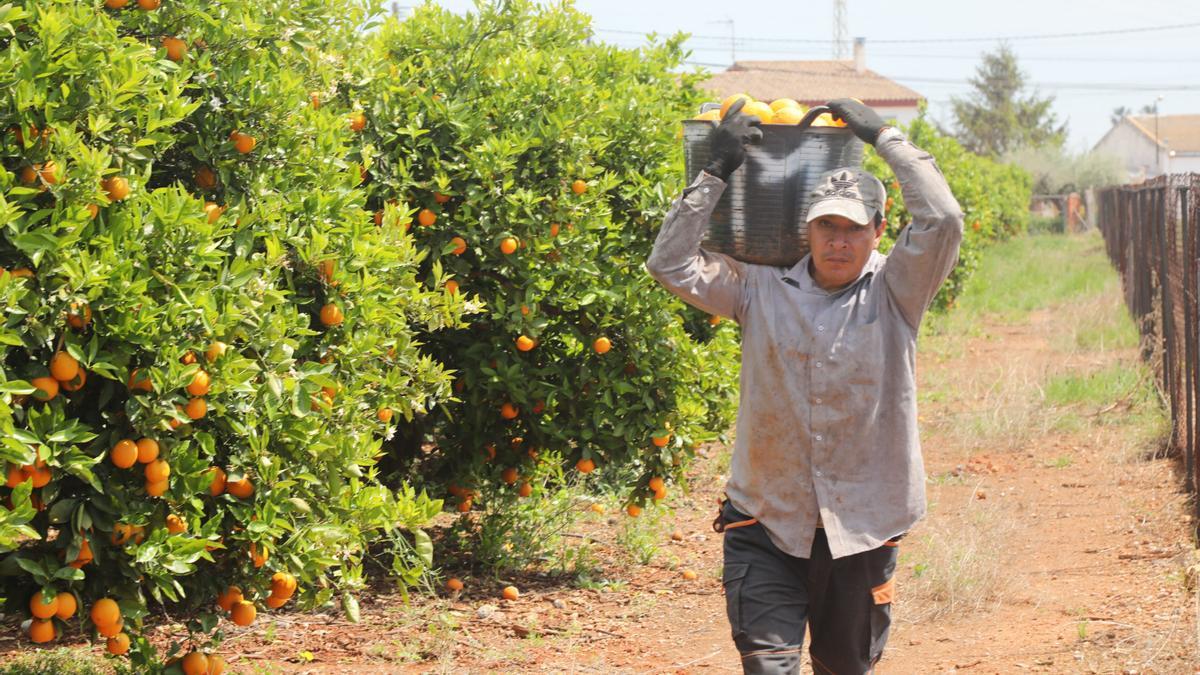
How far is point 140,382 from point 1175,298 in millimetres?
7242

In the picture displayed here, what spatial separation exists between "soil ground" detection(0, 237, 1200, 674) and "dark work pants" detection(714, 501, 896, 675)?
1.77 metres

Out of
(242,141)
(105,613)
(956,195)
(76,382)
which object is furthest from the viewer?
(956,195)

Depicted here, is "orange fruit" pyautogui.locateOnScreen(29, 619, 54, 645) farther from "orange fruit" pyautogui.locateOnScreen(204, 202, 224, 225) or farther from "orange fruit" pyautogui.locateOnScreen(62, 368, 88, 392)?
"orange fruit" pyautogui.locateOnScreen(204, 202, 224, 225)

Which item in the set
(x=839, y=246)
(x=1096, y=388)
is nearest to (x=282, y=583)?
(x=839, y=246)

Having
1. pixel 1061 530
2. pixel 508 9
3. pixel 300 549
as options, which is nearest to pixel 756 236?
pixel 300 549

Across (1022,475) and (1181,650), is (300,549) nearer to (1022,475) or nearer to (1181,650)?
(1181,650)

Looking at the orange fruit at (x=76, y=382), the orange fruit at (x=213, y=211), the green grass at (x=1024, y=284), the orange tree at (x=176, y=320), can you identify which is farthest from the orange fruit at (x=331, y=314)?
the green grass at (x=1024, y=284)

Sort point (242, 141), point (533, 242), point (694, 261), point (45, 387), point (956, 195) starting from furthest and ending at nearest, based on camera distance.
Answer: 1. point (956, 195)
2. point (533, 242)
3. point (242, 141)
4. point (694, 261)
5. point (45, 387)

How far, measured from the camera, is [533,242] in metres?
5.96

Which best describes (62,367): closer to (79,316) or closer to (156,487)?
(79,316)

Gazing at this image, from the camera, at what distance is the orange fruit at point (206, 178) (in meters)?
4.35

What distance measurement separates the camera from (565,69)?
6.29 meters

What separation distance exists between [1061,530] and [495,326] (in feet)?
11.7

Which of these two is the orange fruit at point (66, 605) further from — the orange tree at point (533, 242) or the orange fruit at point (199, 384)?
the orange tree at point (533, 242)
